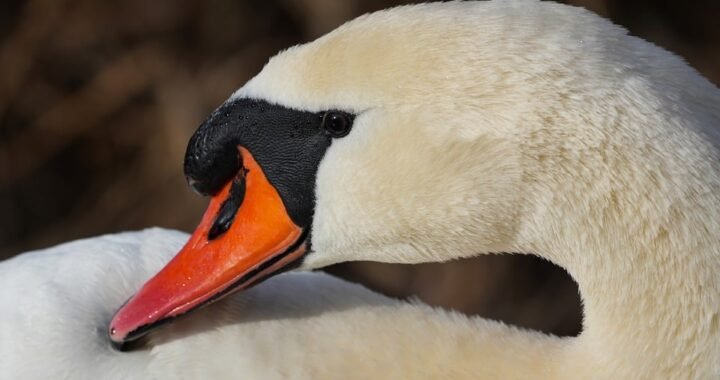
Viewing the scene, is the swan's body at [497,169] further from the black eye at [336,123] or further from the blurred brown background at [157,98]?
the blurred brown background at [157,98]

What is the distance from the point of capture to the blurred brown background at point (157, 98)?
4.85 meters

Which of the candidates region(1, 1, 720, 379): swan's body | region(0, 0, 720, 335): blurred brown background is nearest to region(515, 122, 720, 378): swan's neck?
region(1, 1, 720, 379): swan's body

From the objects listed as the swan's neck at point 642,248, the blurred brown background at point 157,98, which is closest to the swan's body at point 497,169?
the swan's neck at point 642,248

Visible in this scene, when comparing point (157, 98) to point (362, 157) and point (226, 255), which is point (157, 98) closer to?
point (226, 255)

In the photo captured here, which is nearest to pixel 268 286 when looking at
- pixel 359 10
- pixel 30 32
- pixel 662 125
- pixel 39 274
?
pixel 39 274

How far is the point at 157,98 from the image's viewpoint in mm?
4945

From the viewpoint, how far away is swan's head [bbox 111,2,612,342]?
5.74 ft

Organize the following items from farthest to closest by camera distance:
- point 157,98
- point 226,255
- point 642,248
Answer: point 157,98 → point 226,255 → point 642,248

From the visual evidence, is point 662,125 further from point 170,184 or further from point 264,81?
point 170,184

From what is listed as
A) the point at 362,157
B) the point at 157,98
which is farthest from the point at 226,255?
the point at 157,98

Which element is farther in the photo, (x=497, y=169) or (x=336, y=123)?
(x=336, y=123)

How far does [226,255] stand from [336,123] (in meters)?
0.35

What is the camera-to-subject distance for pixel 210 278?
80.7 inches

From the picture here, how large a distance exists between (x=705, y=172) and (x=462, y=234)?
409mm
